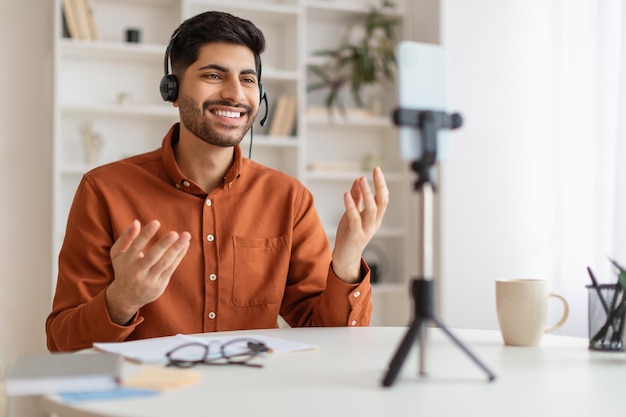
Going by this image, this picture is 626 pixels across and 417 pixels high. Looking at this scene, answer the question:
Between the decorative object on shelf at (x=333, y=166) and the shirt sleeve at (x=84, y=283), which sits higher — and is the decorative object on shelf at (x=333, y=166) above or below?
above

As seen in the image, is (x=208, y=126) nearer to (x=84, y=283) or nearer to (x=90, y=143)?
(x=84, y=283)

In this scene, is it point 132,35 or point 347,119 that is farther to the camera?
point 347,119

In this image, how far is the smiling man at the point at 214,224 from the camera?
1642 millimetres

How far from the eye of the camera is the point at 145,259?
1.21m

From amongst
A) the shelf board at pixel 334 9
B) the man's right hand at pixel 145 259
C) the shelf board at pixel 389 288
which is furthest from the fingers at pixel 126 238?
the shelf board at pixel 334 9

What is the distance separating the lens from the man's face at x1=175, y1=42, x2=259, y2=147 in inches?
73.1

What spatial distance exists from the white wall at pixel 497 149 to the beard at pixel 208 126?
196 centimetres

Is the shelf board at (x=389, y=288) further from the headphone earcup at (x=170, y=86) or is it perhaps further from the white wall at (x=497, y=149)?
the headphone earcup at (x=170, y=86)

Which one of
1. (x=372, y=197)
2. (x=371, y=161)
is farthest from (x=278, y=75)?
(x=372, y=197)

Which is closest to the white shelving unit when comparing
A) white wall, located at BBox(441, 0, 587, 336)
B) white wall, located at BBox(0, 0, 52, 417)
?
white wall, located at BBox(0, 0, 52, 417)

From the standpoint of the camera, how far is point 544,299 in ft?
4.14

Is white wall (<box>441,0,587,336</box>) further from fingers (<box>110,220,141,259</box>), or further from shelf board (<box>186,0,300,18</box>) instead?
fingers (<box>110,220,141,259</box>)

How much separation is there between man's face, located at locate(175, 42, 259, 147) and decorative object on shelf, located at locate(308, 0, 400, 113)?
1.93 m

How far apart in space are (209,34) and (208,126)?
23 centimetres
